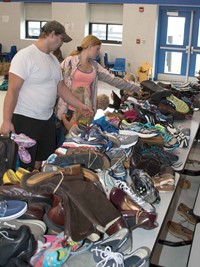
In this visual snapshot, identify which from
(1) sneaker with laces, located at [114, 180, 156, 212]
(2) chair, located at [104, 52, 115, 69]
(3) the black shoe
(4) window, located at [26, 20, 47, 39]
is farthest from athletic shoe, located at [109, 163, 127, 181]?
(4) window, located at [26, 20, 47, 39]

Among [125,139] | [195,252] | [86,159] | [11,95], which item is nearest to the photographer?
[86,159]

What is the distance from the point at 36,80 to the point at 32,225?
1.47 m

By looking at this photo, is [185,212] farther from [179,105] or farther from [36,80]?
[36,80]

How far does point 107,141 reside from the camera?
7.00 ft

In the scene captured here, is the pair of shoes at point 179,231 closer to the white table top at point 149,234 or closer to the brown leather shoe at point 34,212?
the white table top at point 149,234

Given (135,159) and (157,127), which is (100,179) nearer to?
(135,159)

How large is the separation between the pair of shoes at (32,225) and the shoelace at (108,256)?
208 millimetres

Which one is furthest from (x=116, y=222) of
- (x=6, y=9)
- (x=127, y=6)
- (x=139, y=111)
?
(x=6, y=9)

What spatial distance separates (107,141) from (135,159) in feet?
0.63

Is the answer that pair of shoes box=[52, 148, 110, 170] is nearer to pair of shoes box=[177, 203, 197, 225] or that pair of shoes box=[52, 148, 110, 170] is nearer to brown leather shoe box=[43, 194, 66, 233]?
brown leather shoe box=[43, 194, 66, 233]

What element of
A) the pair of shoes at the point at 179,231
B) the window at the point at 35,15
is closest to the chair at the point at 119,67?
the window at the point at 35,15

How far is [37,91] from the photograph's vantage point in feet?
8.95

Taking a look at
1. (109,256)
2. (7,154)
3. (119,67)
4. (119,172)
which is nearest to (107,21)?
(119,67)

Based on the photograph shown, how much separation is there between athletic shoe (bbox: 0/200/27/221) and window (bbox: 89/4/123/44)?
37.5 ft
